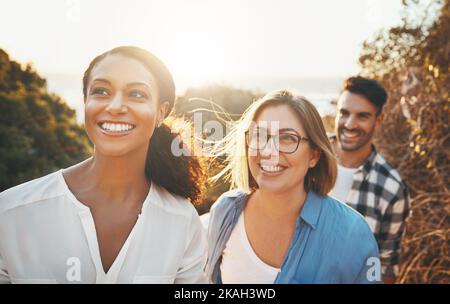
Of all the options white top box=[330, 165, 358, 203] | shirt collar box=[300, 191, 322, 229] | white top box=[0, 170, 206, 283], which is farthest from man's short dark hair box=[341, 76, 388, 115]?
white top box=[0, 170, 206, 283]

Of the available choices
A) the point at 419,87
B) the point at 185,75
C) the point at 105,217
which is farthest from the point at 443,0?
the point at 105,217

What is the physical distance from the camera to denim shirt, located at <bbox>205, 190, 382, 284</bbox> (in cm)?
168

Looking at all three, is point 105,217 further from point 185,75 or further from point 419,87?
point 419,87

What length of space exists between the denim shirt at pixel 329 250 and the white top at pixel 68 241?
23cm

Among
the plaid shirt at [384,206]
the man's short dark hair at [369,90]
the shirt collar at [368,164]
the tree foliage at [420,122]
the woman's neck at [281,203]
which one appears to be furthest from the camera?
the tree foliage at [420,122]

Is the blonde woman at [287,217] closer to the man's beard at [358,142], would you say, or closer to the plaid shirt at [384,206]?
the plaid shirt at [384,206]

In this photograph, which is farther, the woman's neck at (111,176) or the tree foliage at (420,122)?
the tree foliage at (420,122)

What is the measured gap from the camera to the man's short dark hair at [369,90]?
2.60 m

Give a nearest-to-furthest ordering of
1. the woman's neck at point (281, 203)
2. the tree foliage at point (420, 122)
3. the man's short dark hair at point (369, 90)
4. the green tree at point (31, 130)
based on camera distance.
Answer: the woman's neck at point (281, 203) → the man's short dark hair at point (369, 90) → the tree foliage at point (420, 122) → the green tree at point (31, 130)

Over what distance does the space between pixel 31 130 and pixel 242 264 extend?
120 inches

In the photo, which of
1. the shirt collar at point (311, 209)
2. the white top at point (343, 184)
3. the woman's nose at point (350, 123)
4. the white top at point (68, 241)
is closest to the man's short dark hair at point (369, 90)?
the woman's nose at point (350, 123)

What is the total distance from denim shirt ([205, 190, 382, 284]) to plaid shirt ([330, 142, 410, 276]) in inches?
25.7

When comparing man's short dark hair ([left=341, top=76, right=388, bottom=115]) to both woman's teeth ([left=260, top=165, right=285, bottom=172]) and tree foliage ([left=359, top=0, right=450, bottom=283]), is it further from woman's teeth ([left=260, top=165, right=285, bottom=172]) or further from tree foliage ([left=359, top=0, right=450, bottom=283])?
woman's teeth ([left=260, top=165, right=285, bottom=172])
